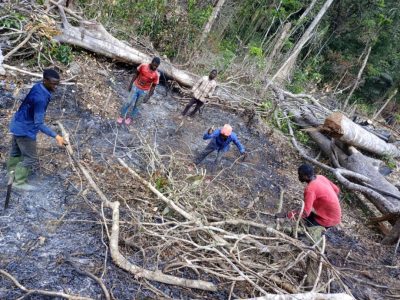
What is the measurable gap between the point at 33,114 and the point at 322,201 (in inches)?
139

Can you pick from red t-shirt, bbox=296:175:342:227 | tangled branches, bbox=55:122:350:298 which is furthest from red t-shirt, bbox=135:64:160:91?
red t-shirt, bbox=296:175:342:227

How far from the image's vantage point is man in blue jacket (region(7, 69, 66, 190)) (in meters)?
3.75

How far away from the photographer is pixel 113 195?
4.53 meters

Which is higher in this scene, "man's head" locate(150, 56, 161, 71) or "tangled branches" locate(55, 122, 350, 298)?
"man's head" locate(150, 56, 161, 71)

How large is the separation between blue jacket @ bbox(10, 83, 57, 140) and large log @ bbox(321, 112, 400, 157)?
5778 mm

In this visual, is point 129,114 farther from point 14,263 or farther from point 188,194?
point 14,263

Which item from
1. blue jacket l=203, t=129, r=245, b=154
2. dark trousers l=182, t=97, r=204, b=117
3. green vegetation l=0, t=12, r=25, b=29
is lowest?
dark trousers l=182, t=97, r=204, b=117

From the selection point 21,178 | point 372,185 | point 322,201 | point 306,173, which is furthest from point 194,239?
point 372,185

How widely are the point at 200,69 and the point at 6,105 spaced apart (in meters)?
5.86

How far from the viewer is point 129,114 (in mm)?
6797

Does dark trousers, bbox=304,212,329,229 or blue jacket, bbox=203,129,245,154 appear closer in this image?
dark trousers, bbox=304,212,329,229

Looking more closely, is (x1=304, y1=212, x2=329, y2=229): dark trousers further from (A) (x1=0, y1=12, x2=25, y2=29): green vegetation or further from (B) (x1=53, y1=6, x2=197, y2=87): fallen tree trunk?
(A) (x1=0, y1=12, x2=25, y2=29): green vegetation

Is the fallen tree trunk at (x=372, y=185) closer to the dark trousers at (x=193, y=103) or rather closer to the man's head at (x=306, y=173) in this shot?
the man's head at (x=306, y=173)

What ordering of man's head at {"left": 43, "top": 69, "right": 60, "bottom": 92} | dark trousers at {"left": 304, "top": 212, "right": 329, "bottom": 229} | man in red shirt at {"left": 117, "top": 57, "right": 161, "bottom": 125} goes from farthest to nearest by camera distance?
man in red shirt at {"left": 117, "top": 57, "right": 161, "bottom": 125}
dark trousers at {"left": 304, "top": 212, "right": 329, "bottom": 229}
man's head at {"left": 43, "top": 69, "right": 60, "bottom": 92}
